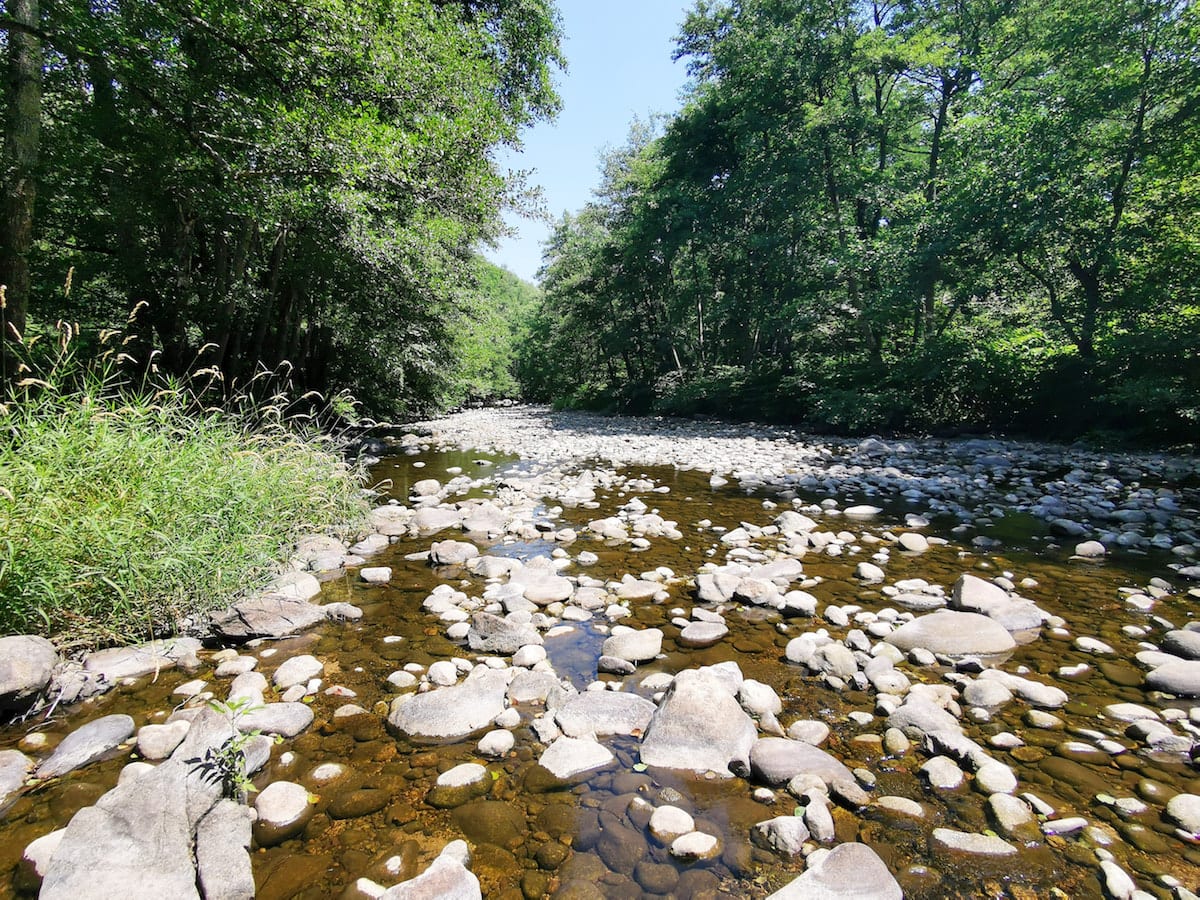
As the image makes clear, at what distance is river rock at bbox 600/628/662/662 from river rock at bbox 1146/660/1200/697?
2.61m

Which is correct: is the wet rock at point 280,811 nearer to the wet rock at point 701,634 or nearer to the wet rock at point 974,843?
the wet rock at point 701,634

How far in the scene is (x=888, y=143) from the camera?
622 inches

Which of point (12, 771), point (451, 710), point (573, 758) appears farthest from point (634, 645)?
point (12, 771)

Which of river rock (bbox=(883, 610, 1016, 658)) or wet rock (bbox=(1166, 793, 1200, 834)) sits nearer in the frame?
wet rock (bbox=(1166, 793, 1200, 834))

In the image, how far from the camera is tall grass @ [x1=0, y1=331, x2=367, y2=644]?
2.89 metres

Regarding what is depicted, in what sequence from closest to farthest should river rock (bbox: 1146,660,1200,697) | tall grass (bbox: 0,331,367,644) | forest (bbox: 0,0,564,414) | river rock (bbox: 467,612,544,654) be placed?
1. river rock (bbox: 1146,660,1200,697)
2. tall grass (bbox: 0,331,367,644)
3. river rock (bbox: 467,612,544,654)
4. forest (bbox: 0,0,564,414)

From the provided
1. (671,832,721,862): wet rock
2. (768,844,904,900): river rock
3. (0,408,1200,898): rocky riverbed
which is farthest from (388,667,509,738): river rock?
(768,844,904,900): river rock

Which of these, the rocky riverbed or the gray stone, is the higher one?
the gray stone

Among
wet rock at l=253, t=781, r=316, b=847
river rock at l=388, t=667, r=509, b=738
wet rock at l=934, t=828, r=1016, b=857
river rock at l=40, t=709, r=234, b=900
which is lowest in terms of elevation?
river rock at l=388, t=667, r=509, b=738

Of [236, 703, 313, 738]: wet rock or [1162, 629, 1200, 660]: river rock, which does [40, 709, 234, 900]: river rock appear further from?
[1162, 629, 1200, 660]: river rock

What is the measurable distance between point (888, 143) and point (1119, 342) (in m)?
9.29

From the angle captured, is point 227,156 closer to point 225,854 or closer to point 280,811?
point 280,811

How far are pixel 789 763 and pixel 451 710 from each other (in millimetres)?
1612

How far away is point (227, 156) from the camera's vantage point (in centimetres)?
732
